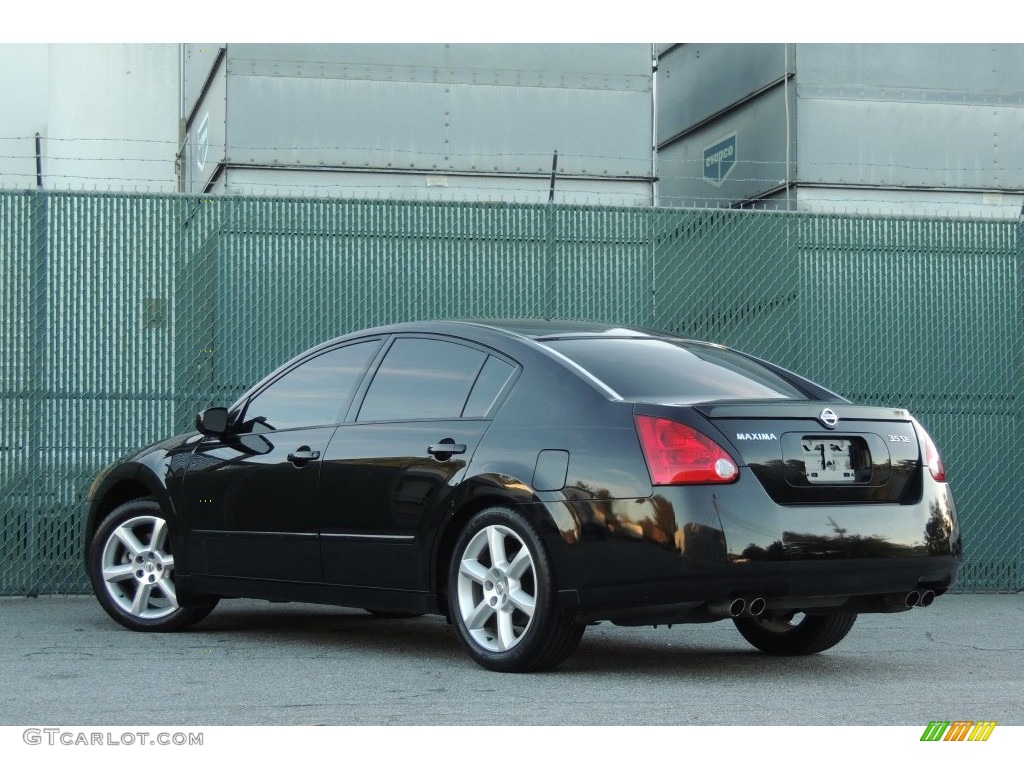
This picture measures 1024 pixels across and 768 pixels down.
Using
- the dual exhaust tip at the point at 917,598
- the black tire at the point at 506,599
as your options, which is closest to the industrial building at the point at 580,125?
the black tire at the point at 506,599

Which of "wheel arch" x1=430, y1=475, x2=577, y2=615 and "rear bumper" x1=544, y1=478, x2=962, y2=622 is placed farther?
"wheel arch" x1=430, y1=475, x2=577, y2=615

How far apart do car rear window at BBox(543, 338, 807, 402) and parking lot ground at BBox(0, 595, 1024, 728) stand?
1145 mm

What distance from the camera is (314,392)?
7469 millimetres

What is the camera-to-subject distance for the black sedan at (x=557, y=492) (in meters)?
5.85

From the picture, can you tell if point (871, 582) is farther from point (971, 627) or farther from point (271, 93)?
point (271, 93)

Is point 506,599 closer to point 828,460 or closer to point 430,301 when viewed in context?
point 828,460

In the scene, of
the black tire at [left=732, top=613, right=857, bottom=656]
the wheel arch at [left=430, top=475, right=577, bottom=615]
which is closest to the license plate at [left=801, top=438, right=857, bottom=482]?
the wheel arch at [left=430, top=475, right=577, bottom=615]

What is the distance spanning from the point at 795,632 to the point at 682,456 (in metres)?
1.77

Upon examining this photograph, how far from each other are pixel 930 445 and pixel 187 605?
12.3 ft

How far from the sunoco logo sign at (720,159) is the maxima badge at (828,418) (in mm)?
6577

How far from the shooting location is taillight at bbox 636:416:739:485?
5816mm

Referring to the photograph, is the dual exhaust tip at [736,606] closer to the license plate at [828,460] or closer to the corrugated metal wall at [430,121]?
the license plate at [828,460]

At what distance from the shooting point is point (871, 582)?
19.7ft

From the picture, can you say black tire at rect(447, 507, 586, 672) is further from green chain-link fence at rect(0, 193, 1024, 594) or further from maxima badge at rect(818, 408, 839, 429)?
green chain-link fence at rect(0, 193, 1024, 594)
